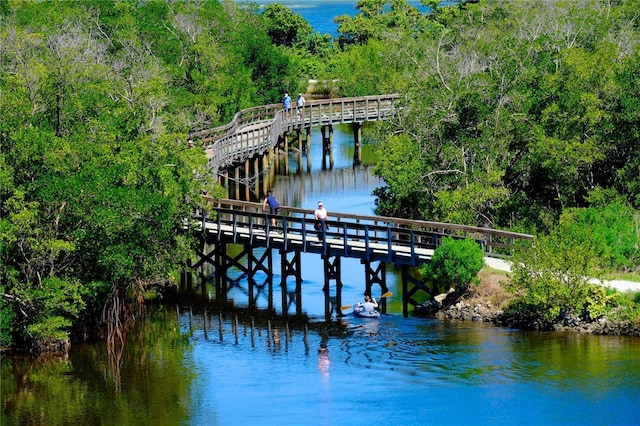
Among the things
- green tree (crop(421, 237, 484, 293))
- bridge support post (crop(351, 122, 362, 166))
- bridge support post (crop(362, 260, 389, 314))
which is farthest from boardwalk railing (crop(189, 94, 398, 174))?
green tree (crop(421, 237, 484, 293))

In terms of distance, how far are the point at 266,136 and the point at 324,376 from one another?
34876 mm

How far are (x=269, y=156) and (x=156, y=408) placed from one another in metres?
43.6

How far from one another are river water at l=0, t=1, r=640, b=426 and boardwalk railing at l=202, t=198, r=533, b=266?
206cm

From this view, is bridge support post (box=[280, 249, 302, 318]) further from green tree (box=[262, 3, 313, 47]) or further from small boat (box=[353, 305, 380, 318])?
green tree (box=[262, 3, 313, 47])

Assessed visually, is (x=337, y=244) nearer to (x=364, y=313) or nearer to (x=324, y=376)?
(x=364, y=313)

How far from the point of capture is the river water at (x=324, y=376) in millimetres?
34656

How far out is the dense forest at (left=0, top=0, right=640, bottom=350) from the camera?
131ft

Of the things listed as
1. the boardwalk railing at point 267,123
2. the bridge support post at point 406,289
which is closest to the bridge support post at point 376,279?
the bridge support post at point 406,289

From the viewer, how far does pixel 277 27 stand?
398ft

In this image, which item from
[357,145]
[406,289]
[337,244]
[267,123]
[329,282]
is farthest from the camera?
[357,145]

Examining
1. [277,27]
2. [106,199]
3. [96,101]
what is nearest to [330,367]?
[106,199]

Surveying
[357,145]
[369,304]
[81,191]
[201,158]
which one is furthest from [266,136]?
[81,191]

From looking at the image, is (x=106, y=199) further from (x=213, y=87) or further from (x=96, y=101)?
(x=213, y=87)

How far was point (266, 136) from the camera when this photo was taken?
71562 millimetres
